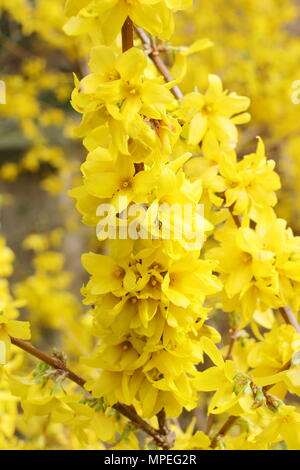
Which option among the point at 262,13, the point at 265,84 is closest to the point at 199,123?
the point at 265,84

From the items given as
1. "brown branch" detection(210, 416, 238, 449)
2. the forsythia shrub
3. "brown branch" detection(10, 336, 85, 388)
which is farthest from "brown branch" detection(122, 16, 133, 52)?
"brown branch" detection(210, 416, 238, 449)

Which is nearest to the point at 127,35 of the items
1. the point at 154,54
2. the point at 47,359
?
the point at 154,54

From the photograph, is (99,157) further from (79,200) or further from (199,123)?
(199,123)

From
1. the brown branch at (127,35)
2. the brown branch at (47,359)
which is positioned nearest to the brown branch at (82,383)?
the brown branch at (47,359)

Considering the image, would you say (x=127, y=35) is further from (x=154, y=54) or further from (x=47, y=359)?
(x=47, y=359)

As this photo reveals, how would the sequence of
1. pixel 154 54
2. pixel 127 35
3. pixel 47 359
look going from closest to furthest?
pixel 127 35
pixel 47 359
pixel 154 54

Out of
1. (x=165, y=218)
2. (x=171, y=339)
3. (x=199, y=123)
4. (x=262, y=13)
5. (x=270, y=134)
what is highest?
(x=262, y=13)

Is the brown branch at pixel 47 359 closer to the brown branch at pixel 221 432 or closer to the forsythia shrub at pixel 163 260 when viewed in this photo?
the forsythia shrub at pixel 163 260
